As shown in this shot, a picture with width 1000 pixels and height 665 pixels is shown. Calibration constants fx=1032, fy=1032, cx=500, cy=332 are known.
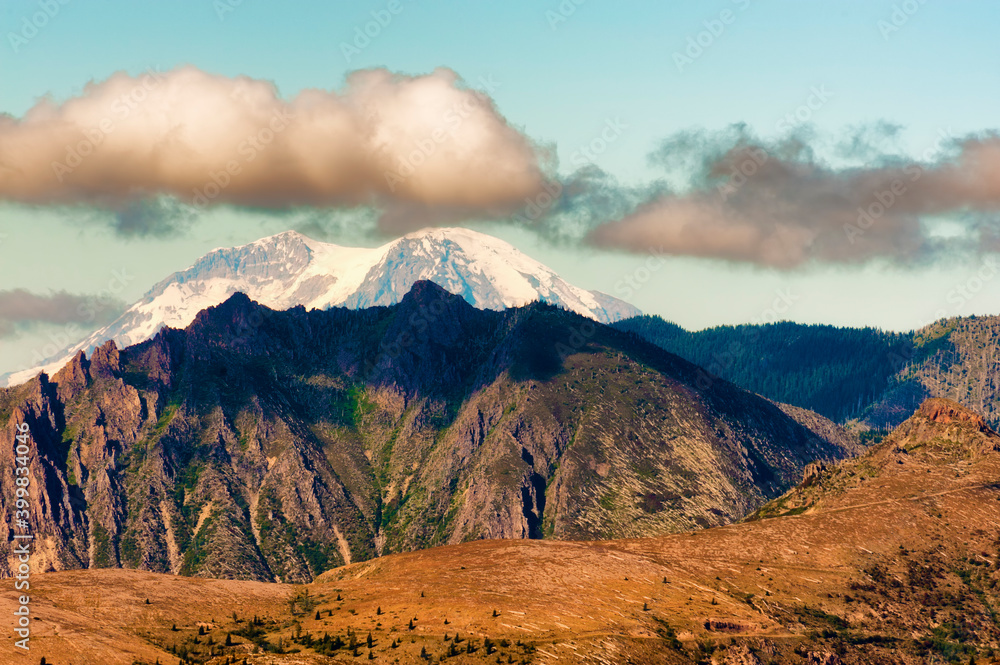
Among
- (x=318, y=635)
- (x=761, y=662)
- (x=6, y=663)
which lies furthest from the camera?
(x=761, y=662)

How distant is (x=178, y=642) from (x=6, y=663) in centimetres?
3261

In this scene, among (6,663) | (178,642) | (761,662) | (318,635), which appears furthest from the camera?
(761,662)

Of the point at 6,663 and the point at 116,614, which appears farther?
the point at 116,614

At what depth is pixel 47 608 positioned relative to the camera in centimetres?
17350

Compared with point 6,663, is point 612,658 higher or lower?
lower

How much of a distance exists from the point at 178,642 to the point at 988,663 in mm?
127559

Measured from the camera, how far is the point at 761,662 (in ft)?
656

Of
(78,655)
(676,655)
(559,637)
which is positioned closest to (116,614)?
(78,655)

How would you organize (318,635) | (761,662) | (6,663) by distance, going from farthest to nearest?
(761,662), (318,635), (6,663)

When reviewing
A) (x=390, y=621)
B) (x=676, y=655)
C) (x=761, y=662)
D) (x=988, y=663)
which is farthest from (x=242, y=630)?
(x=988, y=663)

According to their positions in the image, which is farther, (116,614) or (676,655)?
(676,655)

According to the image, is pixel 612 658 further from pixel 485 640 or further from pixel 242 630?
pixel 242 630

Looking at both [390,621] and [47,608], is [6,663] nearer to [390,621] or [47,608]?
[47,608]

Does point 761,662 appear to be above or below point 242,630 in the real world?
below
